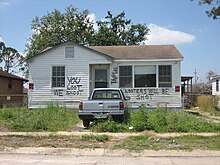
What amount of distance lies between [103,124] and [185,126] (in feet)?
10.6

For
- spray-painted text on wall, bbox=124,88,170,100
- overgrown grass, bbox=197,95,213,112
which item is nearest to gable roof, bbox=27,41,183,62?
spray-painted text on wall, bbox=124,88,170,100

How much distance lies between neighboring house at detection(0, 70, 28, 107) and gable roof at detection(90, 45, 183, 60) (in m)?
12.1

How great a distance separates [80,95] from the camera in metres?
20.0

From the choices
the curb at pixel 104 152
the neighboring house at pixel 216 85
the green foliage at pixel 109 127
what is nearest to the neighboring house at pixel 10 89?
the green foliage at pixel 109 127

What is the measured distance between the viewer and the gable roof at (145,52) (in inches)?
774

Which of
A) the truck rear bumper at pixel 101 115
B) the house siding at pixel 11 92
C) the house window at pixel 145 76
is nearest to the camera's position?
the truck rear bumper at pixel 101 115

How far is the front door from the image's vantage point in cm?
2067

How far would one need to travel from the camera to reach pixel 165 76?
19516 mm

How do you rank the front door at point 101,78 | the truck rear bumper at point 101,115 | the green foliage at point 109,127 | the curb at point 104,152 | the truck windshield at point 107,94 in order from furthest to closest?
1. the front door at point 101,78
2. the truck windshield at point 107,94
3. the truck rear bumper at point 101,115
4. the green foliage at point 109,127
5. the curb at point 104,152

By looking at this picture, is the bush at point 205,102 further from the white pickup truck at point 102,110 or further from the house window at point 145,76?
the white pickup truck at point 102,110

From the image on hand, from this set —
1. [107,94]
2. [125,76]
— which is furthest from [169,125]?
[125,76]

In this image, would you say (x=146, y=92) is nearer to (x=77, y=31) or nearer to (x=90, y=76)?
(x=90, y=76)

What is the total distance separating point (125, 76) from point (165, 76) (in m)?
2.65

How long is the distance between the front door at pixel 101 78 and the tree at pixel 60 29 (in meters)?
20.4
